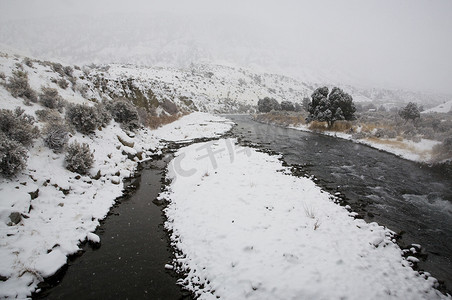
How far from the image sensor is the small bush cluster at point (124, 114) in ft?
62.3

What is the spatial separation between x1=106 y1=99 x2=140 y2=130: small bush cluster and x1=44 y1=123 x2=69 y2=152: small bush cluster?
791 centimetres

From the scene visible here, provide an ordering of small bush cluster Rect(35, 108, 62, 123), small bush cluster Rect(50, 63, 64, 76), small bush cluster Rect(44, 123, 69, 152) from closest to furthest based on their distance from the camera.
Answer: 1. small bush cluster Rect(44, 123, 69, 152)
2. small bush cluster Rect(35, 108, 62, 123)
3. small bush cluster Rect(50, 63, 64, 76)

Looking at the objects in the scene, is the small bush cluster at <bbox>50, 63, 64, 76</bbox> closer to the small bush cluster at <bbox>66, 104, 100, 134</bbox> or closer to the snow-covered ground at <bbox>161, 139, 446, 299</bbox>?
the small bush cluster at <bbox>66, 104, 100, 134</bbox>

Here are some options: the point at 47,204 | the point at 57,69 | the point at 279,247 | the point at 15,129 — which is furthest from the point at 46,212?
the point at 57,69

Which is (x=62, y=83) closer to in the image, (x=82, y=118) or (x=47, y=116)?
(x=82, y=118)

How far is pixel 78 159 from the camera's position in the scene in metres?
10.3

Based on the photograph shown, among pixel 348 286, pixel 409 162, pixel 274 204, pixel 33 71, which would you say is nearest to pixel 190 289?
pixel 348 286

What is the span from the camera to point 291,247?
6.86 m

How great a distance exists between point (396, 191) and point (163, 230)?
1340 cm

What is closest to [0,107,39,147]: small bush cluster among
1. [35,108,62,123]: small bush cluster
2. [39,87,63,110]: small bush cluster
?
[35,108,62,123]: small bush cluster

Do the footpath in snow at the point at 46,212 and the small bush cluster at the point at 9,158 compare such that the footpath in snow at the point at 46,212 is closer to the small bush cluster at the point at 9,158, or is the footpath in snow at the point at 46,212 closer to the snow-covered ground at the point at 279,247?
the small bush cluster at the point at 9,158

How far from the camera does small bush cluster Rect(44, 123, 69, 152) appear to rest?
1042 centimetres

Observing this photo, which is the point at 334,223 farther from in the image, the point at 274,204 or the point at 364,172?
the point at 364,172

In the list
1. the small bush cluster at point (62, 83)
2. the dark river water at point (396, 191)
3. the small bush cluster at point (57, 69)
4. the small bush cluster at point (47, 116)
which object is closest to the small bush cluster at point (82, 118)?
the small bush cluster at point (47, 116)
